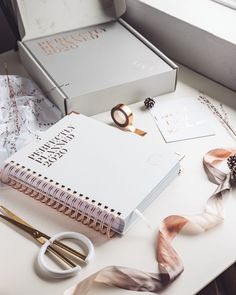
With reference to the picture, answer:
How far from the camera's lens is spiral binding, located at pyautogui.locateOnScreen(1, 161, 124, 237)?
→ 0.70 metres

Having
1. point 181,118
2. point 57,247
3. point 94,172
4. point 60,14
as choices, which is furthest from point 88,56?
point 57,247

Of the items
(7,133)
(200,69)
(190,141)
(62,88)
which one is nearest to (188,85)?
(200,69)

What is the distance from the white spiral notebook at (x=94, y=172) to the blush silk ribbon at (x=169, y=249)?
0.06 meters

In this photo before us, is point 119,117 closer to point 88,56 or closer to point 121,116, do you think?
point 121,116

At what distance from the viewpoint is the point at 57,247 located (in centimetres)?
69

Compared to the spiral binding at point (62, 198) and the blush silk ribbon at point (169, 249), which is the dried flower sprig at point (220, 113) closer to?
the blush silk ribbon at point (169, 249)

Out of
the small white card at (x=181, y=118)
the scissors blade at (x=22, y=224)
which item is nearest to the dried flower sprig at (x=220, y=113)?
the small white card at (x=181, y=118)

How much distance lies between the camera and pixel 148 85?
991 mm

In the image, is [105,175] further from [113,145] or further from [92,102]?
[92,102]

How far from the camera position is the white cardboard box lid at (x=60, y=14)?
107 centimetres

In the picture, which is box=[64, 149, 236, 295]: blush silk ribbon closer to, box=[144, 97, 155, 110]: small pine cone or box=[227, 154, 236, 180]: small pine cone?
box=[227, 154, 236, 180]: small pine cone

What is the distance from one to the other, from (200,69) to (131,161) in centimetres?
41

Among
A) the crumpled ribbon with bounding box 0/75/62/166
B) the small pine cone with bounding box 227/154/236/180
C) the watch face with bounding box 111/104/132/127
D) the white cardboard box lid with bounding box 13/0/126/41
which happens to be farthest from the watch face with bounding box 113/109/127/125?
the white cardboard box lid with bounding box 13/0/126/41

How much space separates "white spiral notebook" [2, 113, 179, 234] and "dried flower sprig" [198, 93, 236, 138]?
0.58ft
